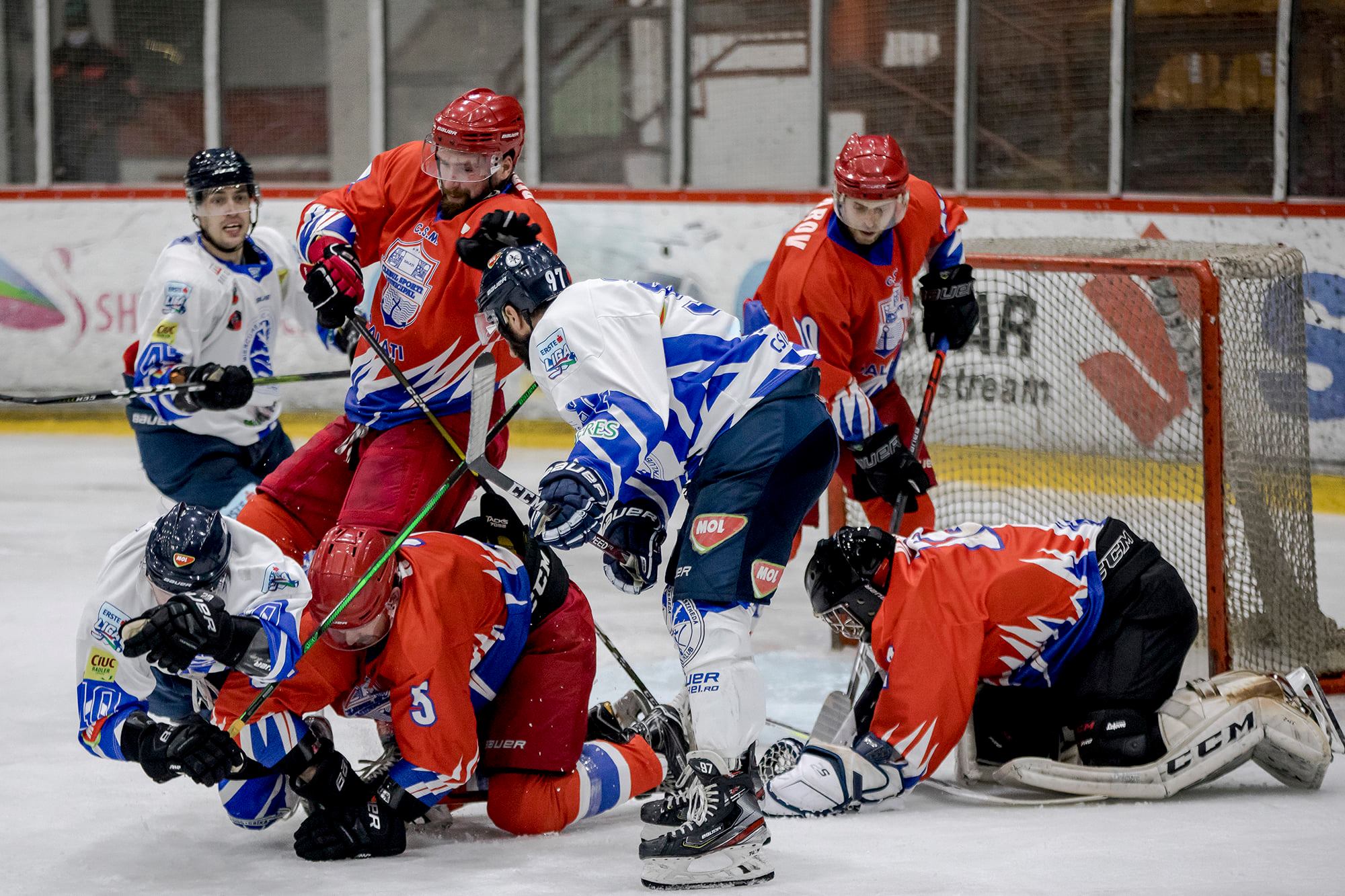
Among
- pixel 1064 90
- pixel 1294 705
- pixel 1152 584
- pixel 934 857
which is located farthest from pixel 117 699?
pixel 1064 90

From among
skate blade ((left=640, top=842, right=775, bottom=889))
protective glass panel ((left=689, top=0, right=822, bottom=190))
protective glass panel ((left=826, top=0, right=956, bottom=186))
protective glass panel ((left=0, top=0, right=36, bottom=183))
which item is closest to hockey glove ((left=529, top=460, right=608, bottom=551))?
skate blade ((left=640, top=842, right=775, bottom=889))

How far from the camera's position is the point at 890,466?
155 inches

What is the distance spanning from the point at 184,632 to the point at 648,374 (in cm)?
79

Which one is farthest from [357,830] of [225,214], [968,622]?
[225,214]

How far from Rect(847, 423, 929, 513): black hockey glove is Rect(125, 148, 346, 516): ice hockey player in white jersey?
1.34 metres

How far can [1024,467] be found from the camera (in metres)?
4.79

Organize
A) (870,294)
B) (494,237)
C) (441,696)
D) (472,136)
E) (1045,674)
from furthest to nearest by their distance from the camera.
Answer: (870,294)
(472,136)
(494,237)
(1045,674)
(441,696)

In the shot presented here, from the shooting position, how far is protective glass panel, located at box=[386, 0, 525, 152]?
7844 millimetres

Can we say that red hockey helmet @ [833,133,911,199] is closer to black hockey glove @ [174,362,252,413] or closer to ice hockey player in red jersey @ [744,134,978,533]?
ice hockey player in red jersey @ [744,134,978,533]

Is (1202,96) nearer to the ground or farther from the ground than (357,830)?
farther from the ground

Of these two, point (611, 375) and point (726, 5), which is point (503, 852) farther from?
point (726, 5)

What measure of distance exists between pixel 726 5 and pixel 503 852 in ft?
17.2

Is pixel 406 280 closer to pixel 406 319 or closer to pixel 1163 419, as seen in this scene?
pixel 406 319

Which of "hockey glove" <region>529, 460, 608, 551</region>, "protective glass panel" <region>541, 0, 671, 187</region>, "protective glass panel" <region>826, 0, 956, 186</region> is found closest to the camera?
"hockey glove" <region>529, 460, 608, 551</region>
